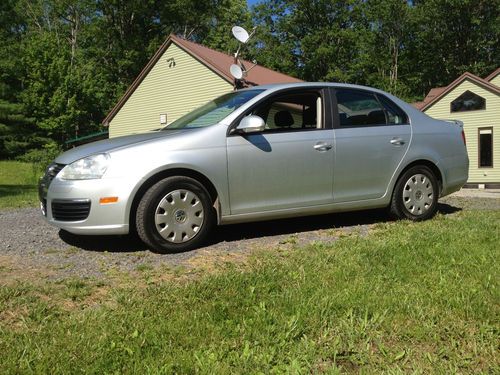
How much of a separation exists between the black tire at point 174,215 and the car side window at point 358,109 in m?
1.89

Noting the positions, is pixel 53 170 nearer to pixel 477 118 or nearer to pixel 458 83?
pixel 477 118

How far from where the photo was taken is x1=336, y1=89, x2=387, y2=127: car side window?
17.9ft

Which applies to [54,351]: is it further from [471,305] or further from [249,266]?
[471,305]

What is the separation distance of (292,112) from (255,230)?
54.2 inches

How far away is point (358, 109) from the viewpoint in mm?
5590

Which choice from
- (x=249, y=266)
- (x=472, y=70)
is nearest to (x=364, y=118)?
(x=249, y=266)

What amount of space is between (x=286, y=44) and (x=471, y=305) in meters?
44.9

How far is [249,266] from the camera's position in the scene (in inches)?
155

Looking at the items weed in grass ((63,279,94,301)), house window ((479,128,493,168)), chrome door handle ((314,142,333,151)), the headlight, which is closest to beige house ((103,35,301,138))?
house window ((479,128,493,168))

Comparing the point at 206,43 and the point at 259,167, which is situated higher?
the point at 206,43

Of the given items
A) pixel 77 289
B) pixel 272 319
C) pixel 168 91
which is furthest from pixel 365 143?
pixel 168 91

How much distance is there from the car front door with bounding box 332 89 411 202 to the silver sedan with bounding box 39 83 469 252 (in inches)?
0.5

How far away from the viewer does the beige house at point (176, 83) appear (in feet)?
71.3

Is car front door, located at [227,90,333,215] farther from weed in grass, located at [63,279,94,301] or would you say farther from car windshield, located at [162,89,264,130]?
weed in grass, located at [63,279,94,301]
